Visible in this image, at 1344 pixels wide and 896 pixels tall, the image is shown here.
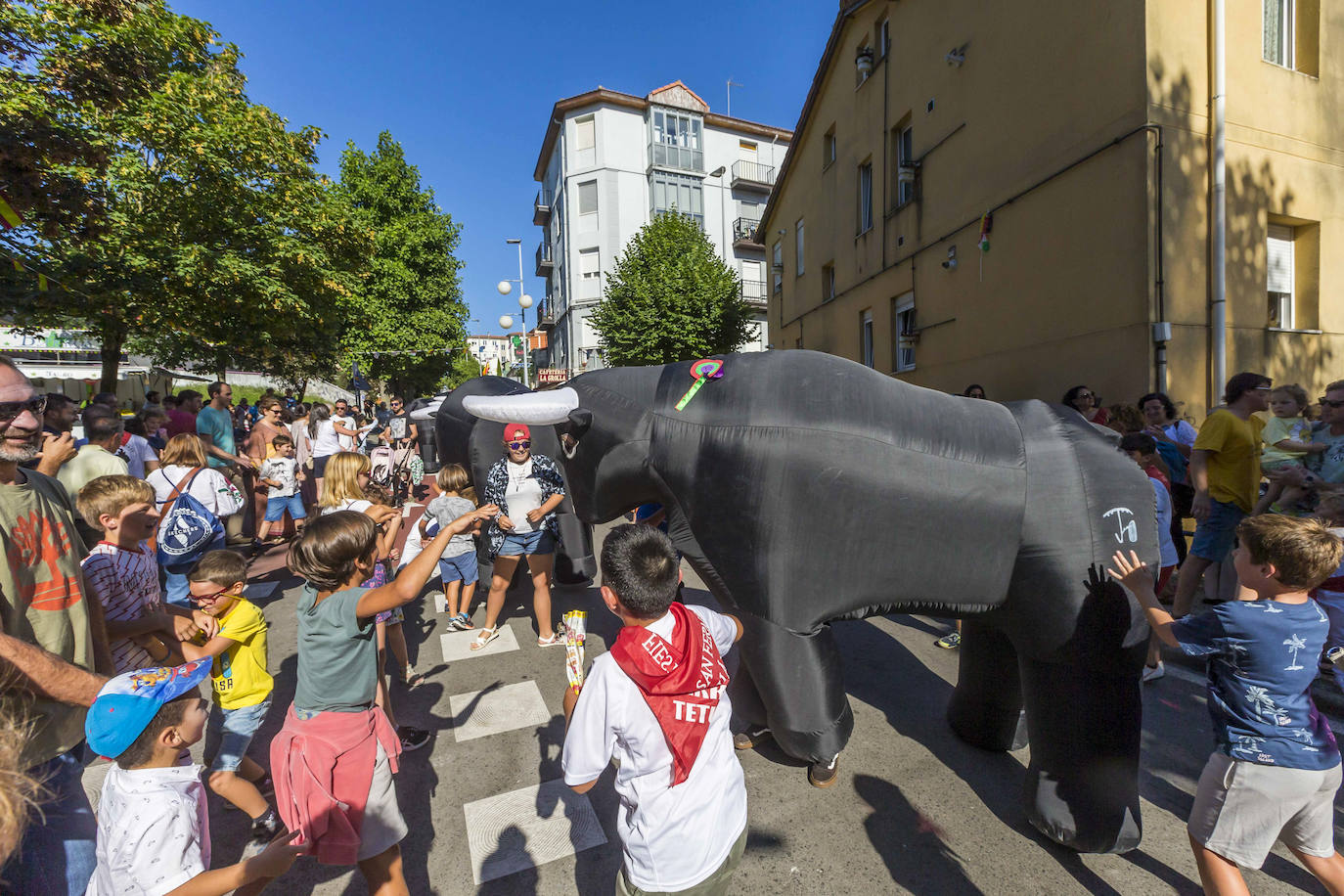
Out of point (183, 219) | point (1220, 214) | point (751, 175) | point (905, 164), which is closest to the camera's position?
point (1220, 214)

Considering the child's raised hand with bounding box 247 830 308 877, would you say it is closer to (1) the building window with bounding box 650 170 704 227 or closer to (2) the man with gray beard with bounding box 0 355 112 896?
(2) the man with gray beard with bounding box 0 355 112 896

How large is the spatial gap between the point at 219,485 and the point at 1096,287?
28.4 feet

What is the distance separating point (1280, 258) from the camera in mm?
6910

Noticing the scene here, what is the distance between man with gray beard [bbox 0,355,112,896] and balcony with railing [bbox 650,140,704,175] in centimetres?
2749

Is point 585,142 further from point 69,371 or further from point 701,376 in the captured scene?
point 701,376

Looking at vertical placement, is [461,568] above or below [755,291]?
below

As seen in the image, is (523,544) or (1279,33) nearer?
(523,544)

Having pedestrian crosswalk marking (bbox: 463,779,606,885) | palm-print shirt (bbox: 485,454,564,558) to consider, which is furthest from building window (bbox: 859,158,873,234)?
pedestrian crosswalk marking (bbox: 463,779,606,885)

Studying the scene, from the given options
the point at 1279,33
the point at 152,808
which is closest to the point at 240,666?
the point at 152,808

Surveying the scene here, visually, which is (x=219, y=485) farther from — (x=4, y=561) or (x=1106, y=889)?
(x=1106, y=889)

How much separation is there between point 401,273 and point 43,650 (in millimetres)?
21376

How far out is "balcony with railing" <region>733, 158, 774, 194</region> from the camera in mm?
27562

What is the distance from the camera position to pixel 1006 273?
8.12 m

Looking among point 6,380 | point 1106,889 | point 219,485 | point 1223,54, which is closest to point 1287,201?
point 1223,54
